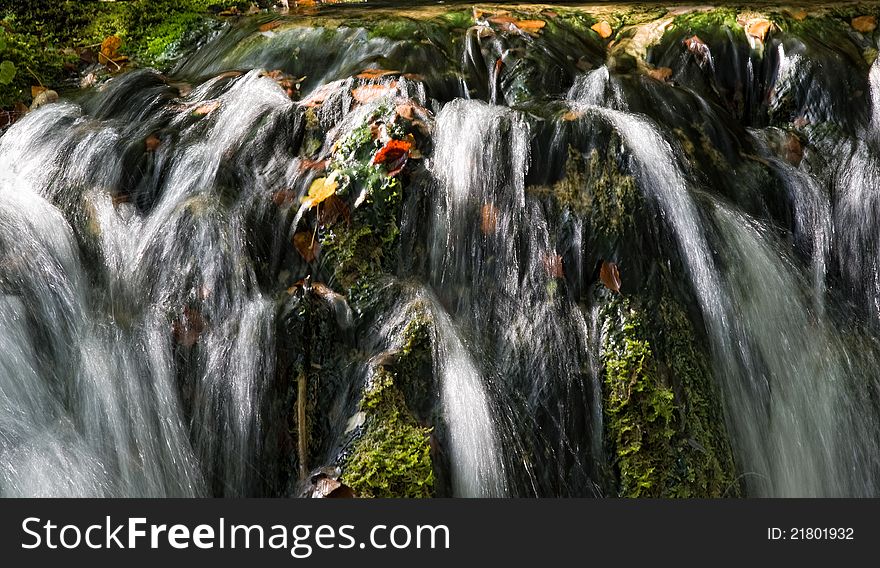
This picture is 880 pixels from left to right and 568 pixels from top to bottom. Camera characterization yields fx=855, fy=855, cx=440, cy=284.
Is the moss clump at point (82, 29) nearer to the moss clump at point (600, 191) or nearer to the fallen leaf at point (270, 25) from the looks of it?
the fallen leaf at point (270, 25)

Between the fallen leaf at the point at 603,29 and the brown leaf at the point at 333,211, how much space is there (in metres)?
2.67

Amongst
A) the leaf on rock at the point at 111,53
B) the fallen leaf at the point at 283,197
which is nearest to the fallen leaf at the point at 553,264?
the fallen leaf at the point at 283,197

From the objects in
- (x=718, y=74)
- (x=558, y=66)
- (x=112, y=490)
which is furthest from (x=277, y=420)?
(x=718, y=74)

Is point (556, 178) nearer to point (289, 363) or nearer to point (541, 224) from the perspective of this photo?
point (541, 224)

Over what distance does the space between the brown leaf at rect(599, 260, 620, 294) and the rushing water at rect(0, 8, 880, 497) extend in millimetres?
46

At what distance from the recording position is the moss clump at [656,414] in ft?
10.8

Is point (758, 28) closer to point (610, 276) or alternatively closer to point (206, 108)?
point (610, 276)

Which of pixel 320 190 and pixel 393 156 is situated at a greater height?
pixel 393 156

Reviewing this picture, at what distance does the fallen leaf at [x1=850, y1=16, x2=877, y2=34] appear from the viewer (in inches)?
216

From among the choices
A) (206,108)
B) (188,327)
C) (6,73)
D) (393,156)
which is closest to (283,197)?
(393,156)

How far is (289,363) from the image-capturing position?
341 centimetres

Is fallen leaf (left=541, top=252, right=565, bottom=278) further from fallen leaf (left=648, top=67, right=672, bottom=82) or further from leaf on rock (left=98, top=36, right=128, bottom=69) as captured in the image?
leaf on rock (left=98, top=36, right=128, bottom=69)

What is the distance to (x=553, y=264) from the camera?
354 cm

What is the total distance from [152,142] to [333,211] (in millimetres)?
1169
